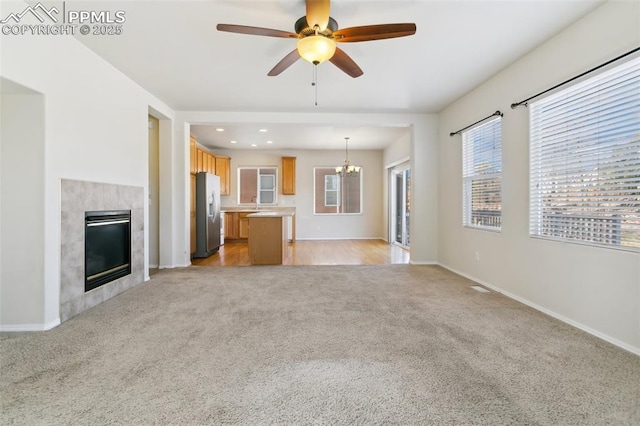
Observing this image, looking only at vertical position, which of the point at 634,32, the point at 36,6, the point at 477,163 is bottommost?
the point at 477,163

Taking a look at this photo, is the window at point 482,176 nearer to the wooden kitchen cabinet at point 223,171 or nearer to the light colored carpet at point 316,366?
the light colored carpet at point 316,366

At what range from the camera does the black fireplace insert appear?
9.95 ft

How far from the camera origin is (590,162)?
97.3 inches

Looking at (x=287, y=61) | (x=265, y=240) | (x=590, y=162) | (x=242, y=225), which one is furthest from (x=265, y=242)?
(x=590, y=162)

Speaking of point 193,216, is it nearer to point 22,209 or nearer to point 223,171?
point 223,171

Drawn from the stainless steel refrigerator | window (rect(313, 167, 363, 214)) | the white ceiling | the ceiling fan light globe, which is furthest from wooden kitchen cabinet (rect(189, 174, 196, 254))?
the ceiling fan light globe

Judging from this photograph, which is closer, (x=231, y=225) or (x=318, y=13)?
(x=318, y=13)

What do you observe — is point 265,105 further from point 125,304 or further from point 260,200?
point 260,200

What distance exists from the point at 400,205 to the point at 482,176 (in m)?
4.09

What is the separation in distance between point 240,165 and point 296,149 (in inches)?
68.4

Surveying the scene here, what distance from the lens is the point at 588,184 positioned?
8.16ft

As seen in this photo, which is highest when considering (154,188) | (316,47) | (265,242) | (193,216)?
(316,47)

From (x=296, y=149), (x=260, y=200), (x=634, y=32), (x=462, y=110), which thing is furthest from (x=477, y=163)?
(x=260, y=200)

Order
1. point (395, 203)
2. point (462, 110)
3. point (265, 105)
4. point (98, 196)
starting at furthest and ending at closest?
point (395, 203), point (265, 105), point (462, 110), point (98, 196)
